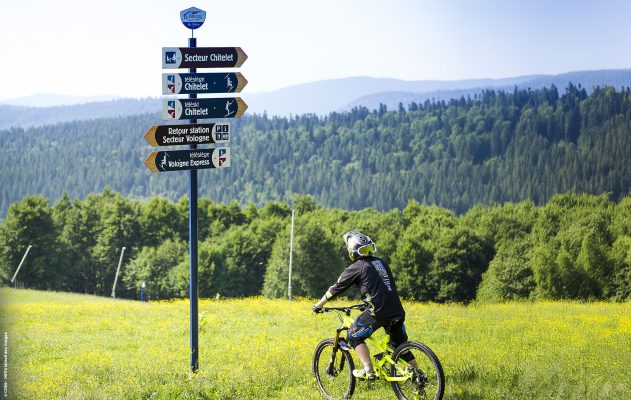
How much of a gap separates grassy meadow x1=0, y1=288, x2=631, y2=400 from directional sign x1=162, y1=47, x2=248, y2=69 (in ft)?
12.2

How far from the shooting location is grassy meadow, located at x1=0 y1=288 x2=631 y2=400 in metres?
8.61

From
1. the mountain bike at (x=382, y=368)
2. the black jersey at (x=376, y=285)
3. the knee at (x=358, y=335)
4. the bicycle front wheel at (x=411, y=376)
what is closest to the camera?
the bicycle front wheel at (x=411, y=376)

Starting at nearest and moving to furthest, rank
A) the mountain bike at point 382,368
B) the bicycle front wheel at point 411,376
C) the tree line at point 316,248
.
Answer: the bicycle front wheel at point 411,376 < the mountain bike at point 382,368 < the tree line at point 316,248

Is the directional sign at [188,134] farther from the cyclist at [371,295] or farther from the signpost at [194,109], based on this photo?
the cyclist at [371,295]

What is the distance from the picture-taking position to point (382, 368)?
8.07 metres

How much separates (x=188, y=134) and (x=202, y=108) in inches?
15.5

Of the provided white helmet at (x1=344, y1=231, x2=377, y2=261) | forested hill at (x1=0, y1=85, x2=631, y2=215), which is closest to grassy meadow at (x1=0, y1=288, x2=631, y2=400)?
white helmet at (x1=344, y1=231, x2=377, y2=261)

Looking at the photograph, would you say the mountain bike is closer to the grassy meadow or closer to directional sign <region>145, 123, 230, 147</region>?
the grassy meadow

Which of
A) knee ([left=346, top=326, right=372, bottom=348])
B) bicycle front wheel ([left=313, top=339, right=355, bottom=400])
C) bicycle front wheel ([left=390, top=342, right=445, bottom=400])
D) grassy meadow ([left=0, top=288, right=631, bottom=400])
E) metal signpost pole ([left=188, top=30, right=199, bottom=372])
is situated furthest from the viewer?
metal signpost pole ([left=188, top=30, right=199, bottom=372])

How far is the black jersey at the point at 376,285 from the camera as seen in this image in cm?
779

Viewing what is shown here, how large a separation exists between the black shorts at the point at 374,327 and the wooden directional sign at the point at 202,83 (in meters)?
3.50

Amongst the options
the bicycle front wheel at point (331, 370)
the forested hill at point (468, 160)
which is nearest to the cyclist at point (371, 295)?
the bicycle front wheel at point (331, 370)

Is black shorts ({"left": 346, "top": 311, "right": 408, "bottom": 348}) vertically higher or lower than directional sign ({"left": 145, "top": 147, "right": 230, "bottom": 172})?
lower

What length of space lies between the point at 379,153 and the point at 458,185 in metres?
57.0
